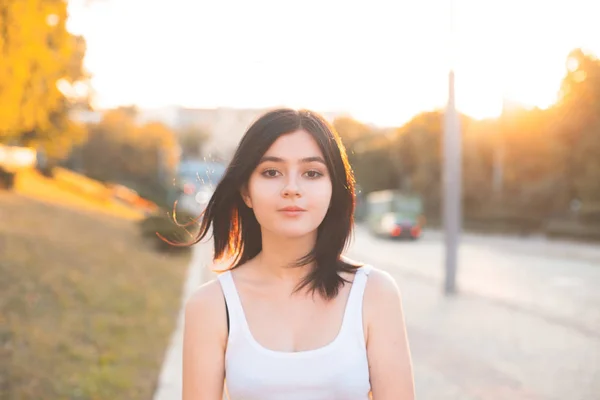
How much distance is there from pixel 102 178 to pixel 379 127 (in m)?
30.3

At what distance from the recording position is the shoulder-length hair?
7.55ft

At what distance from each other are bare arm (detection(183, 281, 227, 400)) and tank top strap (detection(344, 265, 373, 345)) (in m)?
0.37

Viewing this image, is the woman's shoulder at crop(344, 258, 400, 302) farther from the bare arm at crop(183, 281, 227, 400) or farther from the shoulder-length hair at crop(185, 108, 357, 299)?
the bare arm at crop(183, 281, 227, 400)

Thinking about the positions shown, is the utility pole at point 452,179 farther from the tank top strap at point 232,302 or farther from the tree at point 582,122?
the tree at point 582,122

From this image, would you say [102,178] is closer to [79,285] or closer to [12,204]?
[12,204]

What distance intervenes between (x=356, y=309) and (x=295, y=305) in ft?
0.69

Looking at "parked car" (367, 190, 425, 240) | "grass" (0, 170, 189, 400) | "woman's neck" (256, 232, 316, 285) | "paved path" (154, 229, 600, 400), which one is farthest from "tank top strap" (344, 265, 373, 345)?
"parked car" (367, 190, 425, 240)

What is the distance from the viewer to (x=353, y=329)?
219 centimetres

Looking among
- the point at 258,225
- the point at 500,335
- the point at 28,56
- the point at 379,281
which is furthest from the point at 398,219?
the point at 379,281

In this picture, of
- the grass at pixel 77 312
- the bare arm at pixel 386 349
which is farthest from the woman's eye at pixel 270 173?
the grass at pixel 77 312

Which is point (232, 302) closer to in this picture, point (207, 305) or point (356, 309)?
point (207, 305)

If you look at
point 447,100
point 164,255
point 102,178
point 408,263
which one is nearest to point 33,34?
point 447,100

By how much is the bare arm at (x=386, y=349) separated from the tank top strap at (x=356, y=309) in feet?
0.08

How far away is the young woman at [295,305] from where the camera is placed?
2150 mm
